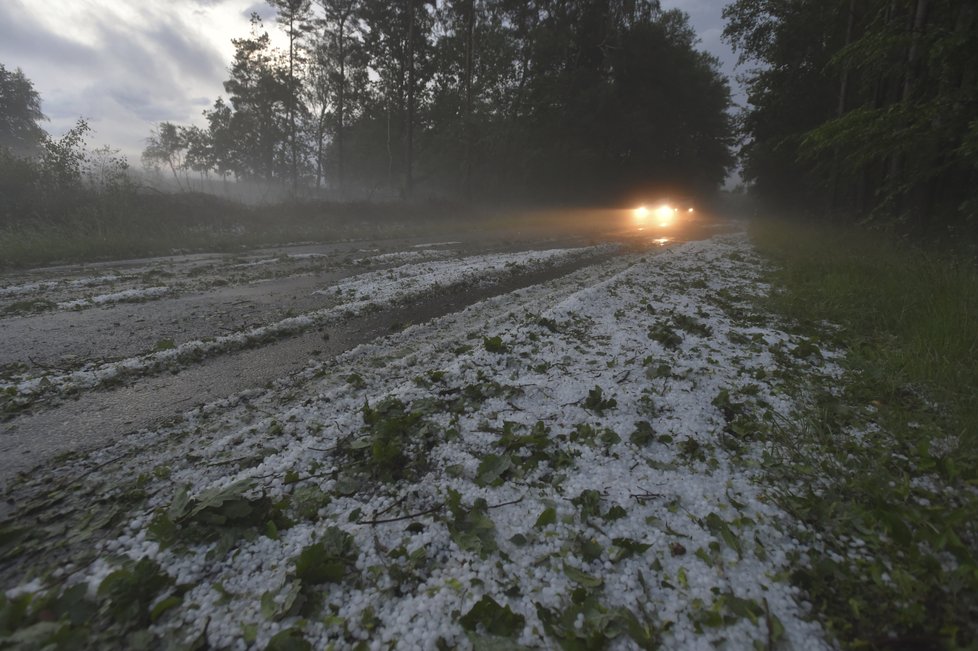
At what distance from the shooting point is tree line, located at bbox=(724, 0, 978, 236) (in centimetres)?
705

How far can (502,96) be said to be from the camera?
25.0 metres

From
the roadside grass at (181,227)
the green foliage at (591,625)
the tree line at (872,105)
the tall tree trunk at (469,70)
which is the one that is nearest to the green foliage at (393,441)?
the green foliage at (591,625)

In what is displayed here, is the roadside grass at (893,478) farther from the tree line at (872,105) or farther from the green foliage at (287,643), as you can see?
the tree line at (872,105)

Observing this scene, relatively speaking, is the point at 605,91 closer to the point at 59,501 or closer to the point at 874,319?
the point at 874,319

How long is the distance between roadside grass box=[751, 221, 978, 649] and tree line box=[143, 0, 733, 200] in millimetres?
20896

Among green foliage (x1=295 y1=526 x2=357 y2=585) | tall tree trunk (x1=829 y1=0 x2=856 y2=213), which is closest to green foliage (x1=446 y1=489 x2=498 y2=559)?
green foliage (x1=295 y1=526 x2=357 y2=585)

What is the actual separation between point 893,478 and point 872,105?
1449cm

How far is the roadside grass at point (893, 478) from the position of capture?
137 cm

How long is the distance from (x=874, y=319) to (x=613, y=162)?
30.4m

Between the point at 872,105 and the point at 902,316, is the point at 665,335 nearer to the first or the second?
the point at 902,316

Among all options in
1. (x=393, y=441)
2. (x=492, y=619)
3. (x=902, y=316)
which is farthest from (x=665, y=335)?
(x=492, y=619)

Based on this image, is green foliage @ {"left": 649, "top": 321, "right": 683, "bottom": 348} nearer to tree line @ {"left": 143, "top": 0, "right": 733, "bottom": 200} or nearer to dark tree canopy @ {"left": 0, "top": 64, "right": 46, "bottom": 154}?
tree line @ {"left": 143, "top": 0, "right": 733, "bottom": 200}

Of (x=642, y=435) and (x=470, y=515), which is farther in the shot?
(x=642, y=435)

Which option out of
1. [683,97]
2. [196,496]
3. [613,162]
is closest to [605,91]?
[613,162]
